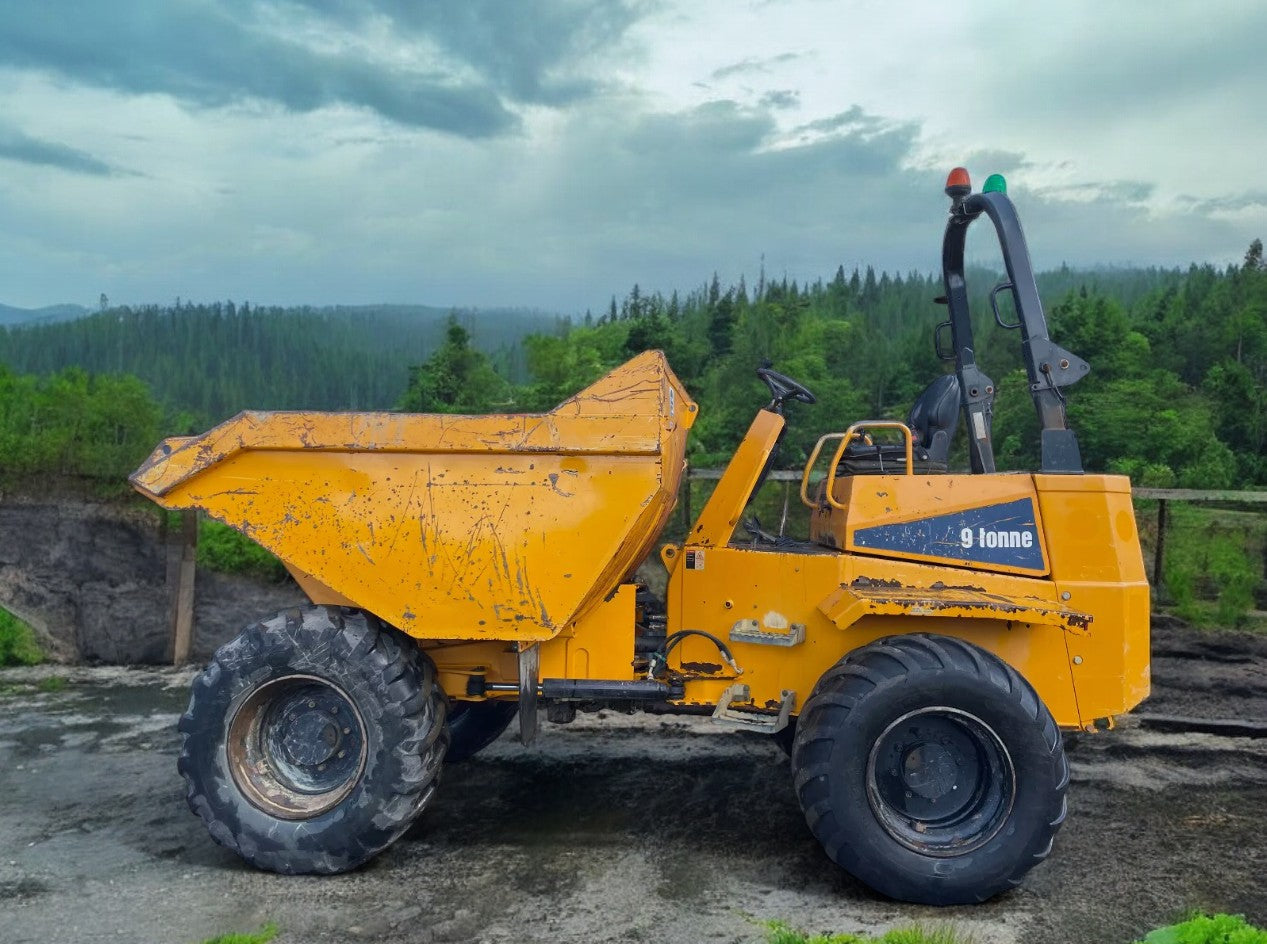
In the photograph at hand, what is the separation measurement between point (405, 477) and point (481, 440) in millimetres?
380

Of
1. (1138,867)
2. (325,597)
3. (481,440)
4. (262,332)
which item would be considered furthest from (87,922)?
(262,332)

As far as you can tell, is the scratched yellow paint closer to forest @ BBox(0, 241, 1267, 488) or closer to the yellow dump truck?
the yellow dump truck

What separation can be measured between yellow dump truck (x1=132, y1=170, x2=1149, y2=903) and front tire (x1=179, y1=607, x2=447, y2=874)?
0.01 meters

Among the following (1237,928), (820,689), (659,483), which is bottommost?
(1237,928)

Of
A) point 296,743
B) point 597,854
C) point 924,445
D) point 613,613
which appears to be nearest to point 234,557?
point 296,743

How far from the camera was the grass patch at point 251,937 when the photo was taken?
152 inches

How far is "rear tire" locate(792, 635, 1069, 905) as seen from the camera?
171 inches

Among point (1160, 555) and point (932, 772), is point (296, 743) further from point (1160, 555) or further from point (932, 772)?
point (1160, 555)

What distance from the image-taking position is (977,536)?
484cm

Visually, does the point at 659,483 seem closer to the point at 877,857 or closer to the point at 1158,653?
the point at 877,857

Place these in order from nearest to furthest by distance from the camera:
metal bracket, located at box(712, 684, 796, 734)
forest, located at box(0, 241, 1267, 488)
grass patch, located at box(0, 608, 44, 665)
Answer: metal bracket, located at box(712, 684, 796, 734), grass patch, located at box(0, 608, 44, 665), forest, located at box(0, 241, 1267, 488)

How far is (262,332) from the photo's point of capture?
60.9ft

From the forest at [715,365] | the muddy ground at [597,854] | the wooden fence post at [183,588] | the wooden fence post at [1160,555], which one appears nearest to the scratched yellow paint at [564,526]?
the muddy ground at [597,854]

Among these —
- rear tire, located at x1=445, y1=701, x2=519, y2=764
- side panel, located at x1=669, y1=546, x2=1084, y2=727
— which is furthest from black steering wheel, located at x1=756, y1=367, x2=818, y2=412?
rear tire, located at x1=445, y1=701, x2=519, y2=764
